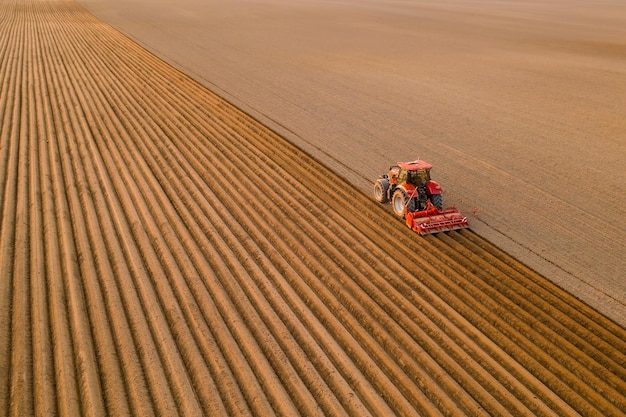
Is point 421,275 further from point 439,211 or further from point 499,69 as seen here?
point 499,69

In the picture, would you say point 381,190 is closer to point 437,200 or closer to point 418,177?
point 418,177

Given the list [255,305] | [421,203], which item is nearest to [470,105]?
[421,203]

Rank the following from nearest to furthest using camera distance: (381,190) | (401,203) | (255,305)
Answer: (255,305), (401,203), (381,190)

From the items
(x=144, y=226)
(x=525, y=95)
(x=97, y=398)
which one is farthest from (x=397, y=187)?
(x=525, y=95)

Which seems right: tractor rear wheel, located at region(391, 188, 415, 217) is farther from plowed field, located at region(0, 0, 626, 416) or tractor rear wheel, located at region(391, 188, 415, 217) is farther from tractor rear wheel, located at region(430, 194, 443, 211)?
tractor rear wheel, located at region(430, 194, 443, 211)

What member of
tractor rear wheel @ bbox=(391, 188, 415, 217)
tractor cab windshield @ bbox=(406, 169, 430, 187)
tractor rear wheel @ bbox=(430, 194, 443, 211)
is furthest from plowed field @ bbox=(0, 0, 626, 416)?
tractor cab windshield @ bbox=(406, 169, 430, 187)

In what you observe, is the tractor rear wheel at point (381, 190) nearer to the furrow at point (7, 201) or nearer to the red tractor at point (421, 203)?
the red tractor at point (421, 203)
